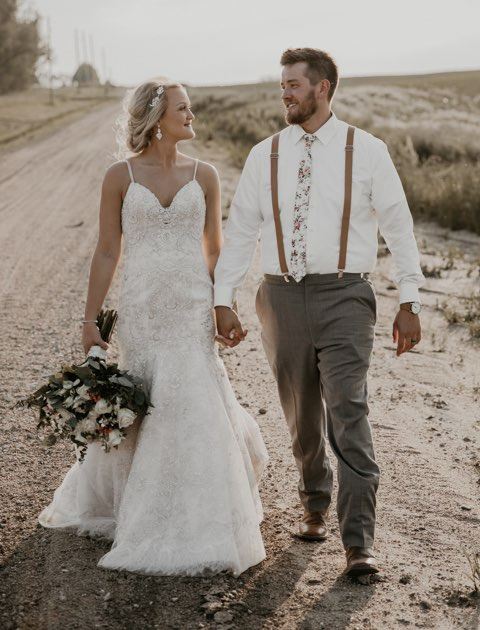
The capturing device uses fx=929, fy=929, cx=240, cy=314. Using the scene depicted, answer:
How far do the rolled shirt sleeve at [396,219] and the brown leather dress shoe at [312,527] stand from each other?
4.08ft

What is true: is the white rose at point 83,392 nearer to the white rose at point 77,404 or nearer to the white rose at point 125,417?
the white rose at point 77,404

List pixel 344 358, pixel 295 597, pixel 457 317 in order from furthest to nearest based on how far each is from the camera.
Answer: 1. pixel 457 317
2. pixel 344 358
3. pixel 295 597

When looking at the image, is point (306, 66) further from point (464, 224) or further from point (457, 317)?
point (464, 224)

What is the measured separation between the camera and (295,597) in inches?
164

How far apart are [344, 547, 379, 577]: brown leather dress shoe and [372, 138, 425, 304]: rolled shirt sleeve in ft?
3.98

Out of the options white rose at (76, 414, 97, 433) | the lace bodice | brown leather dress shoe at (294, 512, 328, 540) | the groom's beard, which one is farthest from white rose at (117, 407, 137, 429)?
the groom's beard

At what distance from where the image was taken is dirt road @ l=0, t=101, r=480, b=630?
3998 mm

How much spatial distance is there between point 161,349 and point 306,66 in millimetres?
1574

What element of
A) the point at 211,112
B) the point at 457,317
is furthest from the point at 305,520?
the point at 211,112

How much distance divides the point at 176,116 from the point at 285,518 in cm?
223

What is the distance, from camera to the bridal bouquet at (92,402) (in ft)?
14.4

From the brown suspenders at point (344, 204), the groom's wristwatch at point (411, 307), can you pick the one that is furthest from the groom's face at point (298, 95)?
the groom's wristwatch at point (411, 307)

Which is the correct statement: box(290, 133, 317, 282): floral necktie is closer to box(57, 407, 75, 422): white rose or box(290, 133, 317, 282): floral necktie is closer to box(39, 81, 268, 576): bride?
box(39, 81, 268, 576): bride

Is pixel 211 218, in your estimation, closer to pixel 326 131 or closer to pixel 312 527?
pixel 326 131
